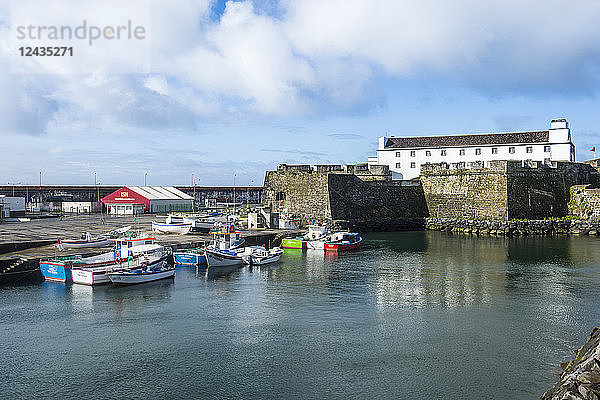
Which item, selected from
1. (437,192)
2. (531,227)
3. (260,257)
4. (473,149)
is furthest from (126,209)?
(531,227)

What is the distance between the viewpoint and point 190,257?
24.7m

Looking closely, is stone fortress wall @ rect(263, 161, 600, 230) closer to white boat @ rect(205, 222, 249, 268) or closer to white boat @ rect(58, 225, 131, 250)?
white boat @ rect(205, 222, 249, 268)

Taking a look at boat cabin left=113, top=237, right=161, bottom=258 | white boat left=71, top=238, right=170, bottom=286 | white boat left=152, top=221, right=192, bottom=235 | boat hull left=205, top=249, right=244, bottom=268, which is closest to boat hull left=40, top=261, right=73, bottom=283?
white boat left=71, top=238, right=170, bottom=286

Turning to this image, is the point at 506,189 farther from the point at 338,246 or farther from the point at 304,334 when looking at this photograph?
the point at 304,334

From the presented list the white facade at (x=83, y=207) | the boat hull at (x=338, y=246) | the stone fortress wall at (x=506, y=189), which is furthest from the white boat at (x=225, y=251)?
the white facade at (x=83, y=207)

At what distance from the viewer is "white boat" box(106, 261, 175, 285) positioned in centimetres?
1986

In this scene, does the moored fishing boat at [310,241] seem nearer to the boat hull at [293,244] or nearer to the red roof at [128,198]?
the boat hull at [293,244]

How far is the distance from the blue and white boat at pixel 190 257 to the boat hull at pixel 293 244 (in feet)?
22.5

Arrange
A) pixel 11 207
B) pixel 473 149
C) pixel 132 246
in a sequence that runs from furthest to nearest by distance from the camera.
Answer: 1. pixel 473 149
2. pixel 11 207
3. pixel 132 246

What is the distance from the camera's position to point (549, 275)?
847 inches

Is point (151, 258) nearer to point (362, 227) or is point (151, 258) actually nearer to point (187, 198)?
point (362, 227)

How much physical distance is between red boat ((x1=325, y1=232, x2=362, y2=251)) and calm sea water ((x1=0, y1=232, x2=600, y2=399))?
20.7ft

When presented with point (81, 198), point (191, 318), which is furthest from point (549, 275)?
point (81, 198)

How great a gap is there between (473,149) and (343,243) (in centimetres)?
2169
